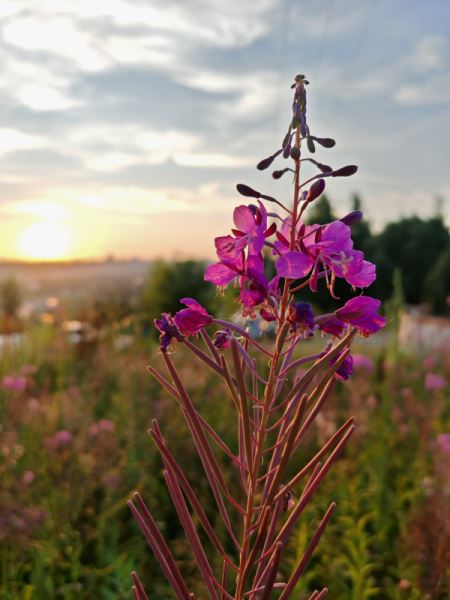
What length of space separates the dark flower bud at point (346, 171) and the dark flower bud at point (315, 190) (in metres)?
0.03

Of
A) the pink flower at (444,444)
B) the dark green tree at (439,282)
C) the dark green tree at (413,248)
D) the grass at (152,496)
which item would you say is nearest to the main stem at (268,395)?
the grass at (152,496)

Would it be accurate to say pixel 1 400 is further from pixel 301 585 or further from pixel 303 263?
pixel 303 263

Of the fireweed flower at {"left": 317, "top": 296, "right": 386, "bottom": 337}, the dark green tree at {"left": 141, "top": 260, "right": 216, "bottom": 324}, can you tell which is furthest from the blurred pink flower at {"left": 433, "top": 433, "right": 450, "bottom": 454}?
the dark green tree at {"left": 141, "top": 260, "right": 216, "bottom": 324}

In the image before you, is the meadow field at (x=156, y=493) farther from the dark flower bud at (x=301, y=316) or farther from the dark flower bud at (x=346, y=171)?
the dark flower bud at (x=346, y=171)

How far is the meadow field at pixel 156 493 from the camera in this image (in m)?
3.15

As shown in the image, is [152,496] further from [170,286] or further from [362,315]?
[170,286]

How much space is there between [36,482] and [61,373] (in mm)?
3474

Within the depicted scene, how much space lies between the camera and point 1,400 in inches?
177

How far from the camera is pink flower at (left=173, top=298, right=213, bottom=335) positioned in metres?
1.30

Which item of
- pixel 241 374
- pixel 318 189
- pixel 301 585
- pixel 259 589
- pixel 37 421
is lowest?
pixel 301 585

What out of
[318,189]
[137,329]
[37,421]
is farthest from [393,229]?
[318,189]

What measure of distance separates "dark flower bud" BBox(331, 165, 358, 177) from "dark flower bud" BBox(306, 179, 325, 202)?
28 millimetres

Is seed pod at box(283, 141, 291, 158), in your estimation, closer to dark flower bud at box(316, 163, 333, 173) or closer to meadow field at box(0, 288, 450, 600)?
dark flower bud at box(316, 163, 333, 173)

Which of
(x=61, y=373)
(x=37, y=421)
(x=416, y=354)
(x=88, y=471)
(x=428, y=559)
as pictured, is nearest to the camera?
(x=428, y=559)
